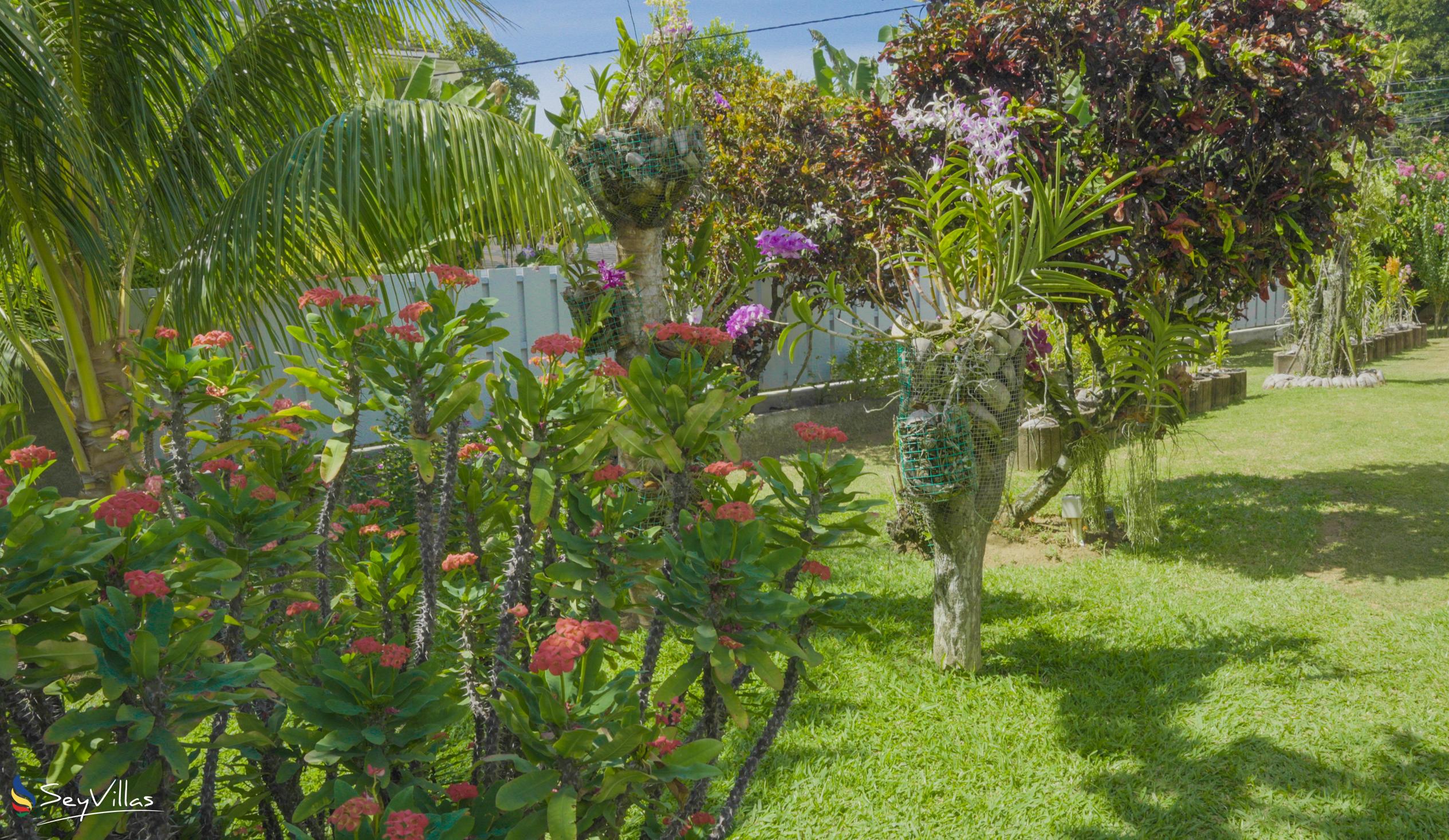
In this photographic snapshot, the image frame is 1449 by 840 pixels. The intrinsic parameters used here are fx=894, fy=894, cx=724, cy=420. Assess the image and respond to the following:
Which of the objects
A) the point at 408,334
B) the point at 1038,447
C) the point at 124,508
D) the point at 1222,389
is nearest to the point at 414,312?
the point at 408,334

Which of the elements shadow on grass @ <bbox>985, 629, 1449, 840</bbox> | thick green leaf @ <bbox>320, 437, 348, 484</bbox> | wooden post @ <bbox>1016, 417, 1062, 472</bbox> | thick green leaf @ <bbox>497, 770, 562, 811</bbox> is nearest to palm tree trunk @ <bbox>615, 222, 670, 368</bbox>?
shadow on grass @ <bbox>985, 629, 1449, 840</bbox>

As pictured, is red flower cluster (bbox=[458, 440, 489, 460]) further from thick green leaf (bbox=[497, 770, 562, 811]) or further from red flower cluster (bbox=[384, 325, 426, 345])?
thick green leaf (bbox=[497, 770, 562, 811])

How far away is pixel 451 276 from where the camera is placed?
6.78 feet

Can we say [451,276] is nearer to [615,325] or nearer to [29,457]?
[29,457]

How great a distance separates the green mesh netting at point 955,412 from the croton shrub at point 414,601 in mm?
1497

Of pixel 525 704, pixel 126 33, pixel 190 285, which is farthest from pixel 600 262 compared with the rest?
pixel 525 704

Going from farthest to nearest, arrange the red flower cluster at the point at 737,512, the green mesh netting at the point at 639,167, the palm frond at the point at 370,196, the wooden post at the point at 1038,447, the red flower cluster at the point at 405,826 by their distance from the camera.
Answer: the wooden post at the point at 1038,447 → the green mesh netting at the point at 639,167 → the palm frond at the point at 370,196 → the red flower cluster at the point at 737,512 → the red flower cluster at the point at 405,826

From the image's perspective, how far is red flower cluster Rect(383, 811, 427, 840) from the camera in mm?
1161

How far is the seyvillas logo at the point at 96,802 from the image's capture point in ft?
4.79

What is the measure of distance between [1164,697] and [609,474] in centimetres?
282

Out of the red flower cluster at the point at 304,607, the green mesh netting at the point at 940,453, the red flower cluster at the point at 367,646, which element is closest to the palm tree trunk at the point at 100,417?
the red flower cluster at the point at 304,607

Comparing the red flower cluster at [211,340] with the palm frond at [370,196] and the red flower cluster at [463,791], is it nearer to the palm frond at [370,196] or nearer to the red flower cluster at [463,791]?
the palm frond at [370,196]

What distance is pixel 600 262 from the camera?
457 centimetres

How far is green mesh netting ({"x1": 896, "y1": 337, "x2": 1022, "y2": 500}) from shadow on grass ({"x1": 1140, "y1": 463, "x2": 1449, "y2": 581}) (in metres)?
2.28
